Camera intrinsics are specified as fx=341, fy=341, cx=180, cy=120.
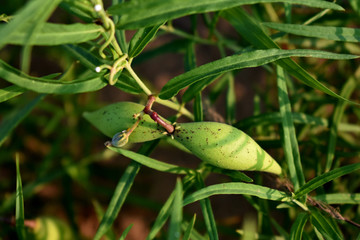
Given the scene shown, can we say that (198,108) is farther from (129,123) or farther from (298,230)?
(298,230)

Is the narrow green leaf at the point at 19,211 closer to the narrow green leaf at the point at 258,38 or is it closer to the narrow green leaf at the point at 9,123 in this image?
the narrow green leaf at the point at 9,123

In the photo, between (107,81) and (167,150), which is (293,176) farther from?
(167,150)

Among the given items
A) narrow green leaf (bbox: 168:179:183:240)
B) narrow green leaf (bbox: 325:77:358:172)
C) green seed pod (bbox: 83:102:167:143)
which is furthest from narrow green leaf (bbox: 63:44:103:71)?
narrow green leaf (bbox: 325:77:358:172)

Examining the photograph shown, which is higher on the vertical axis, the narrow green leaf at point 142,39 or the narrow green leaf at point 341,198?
the narrow green leaf at point 142,39

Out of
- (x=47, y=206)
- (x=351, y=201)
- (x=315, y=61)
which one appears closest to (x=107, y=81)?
(x=351, y=201)

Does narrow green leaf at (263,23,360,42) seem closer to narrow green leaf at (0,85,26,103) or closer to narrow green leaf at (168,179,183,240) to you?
narrow green leaf at (168,179,183,240)

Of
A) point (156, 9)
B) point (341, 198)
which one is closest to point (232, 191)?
point (341, 198)

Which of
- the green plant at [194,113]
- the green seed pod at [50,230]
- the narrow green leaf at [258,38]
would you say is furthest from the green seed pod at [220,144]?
the green seed pod at [50,230]
